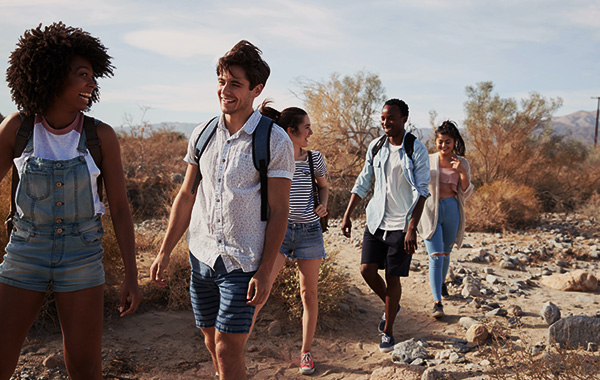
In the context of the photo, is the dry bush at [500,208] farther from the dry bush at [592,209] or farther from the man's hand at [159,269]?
the man's hand at [159,269]

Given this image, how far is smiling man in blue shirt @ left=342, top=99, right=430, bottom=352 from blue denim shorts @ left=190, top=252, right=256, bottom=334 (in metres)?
2.17

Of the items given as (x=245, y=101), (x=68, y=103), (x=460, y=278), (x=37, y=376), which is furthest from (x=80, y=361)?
(x=460, y=278)

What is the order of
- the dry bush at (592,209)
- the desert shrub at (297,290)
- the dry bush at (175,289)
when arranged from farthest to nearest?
the dry bush at (592,209)
the dry bush at (175,289)
the desert shrub at (297,290)

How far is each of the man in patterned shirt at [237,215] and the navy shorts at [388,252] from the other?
222 cm

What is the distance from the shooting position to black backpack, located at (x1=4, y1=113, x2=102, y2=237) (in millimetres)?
2264

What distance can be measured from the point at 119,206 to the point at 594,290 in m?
6.58

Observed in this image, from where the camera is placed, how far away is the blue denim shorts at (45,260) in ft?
7.28

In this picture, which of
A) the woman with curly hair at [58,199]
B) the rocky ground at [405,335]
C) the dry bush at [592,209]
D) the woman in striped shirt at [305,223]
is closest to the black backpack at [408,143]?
the woman in striped shirt at [305,223]

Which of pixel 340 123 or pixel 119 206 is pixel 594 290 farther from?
pixel 340 123

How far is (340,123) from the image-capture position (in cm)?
1304

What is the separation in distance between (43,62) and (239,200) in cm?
108

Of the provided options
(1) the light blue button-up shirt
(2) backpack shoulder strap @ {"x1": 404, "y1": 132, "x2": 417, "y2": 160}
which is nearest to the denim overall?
(1) the light blue button-up shirt

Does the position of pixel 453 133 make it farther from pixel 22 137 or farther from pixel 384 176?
pixel 22 137

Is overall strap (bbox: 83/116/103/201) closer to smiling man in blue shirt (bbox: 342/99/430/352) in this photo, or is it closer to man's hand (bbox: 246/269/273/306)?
man's hand (bbox: 246/269/273/306)
